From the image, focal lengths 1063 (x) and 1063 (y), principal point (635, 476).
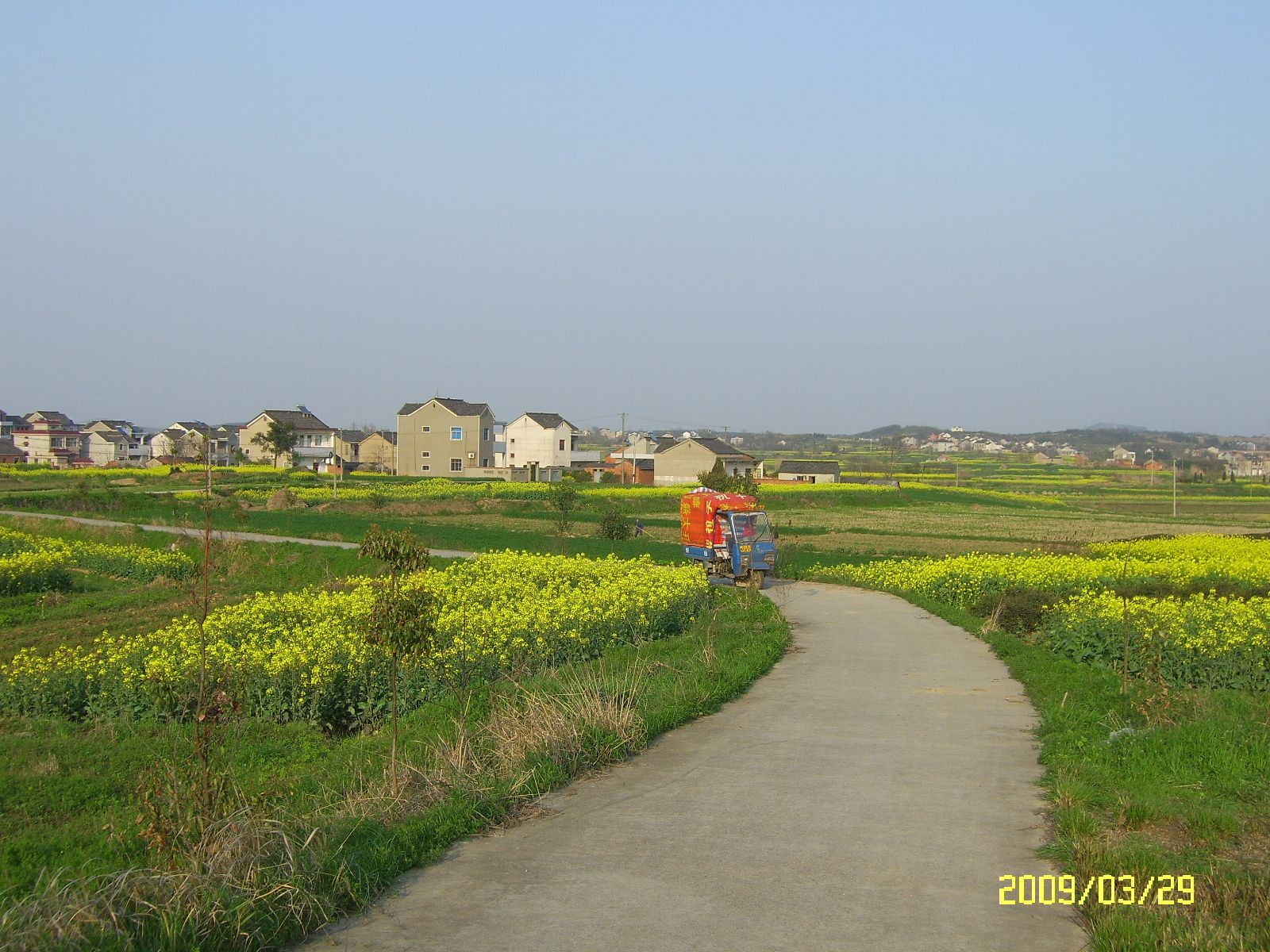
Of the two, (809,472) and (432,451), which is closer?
(432,451)

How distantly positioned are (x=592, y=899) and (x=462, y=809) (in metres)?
1.81

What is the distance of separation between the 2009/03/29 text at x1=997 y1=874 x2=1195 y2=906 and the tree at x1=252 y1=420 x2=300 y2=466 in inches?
4030

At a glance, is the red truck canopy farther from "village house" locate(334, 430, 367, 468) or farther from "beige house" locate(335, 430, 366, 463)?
"beige house" locate(335, 430, 366, 463)

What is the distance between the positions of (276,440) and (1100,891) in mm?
103244

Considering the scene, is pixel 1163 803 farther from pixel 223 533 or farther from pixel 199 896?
pixel 223 533

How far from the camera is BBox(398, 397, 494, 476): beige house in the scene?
10275cm

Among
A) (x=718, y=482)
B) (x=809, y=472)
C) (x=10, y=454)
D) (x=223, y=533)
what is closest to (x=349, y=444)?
(x=10, y=454)

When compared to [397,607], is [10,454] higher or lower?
higher

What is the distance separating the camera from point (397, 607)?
910cm

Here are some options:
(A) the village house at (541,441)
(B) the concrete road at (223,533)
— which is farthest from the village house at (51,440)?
(B) the concrete road at (223,533)

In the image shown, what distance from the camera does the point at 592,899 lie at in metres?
6.44

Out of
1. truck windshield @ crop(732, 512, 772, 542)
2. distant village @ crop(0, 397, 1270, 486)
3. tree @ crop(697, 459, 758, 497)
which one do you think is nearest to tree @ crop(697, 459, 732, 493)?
tree @ crop(697, 459, 758, 497)

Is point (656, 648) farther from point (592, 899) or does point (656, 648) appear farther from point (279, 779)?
point (592, 899)

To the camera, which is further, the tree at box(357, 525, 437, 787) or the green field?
the tree at box(357, 525, 437, 787)
